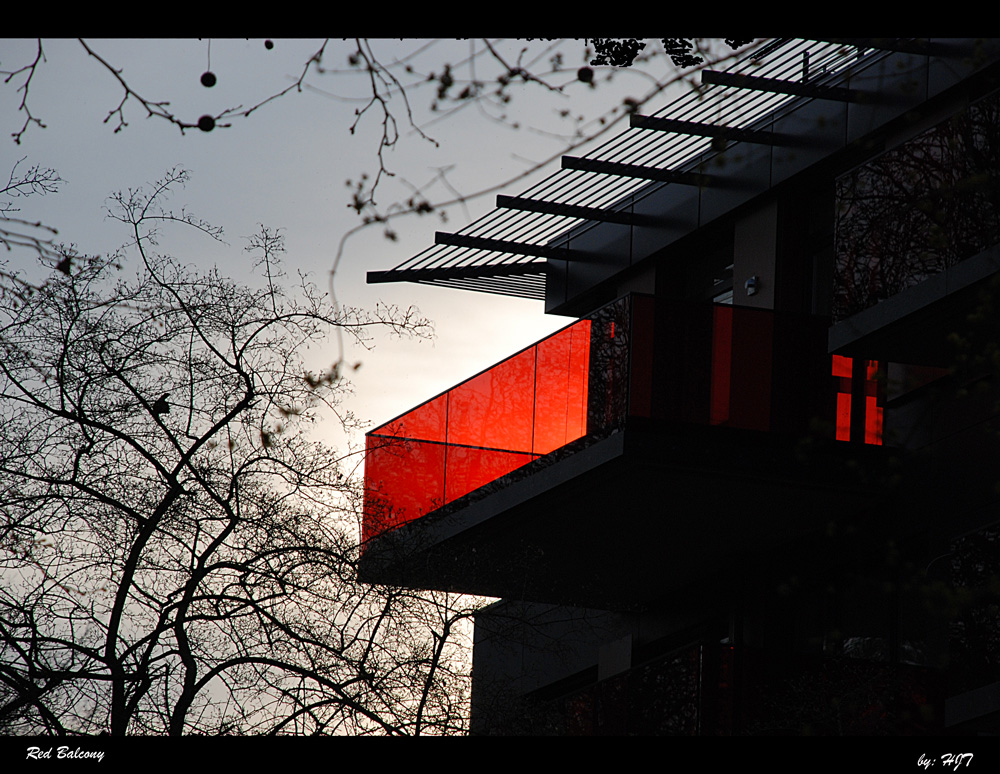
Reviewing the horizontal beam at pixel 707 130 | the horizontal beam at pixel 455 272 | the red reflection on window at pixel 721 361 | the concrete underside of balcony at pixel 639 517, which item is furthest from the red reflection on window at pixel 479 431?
the horizontal beam at pixel 455 272

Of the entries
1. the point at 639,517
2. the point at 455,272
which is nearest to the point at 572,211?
the point at 455,272

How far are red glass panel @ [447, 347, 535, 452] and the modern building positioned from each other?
→ 0.03 m

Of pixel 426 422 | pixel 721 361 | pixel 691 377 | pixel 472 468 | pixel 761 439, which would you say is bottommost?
pixel 761 439

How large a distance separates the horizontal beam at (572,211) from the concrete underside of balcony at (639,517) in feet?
10.0

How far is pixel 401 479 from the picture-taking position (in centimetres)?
1402

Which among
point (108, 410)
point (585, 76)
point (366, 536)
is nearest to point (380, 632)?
point (366, 536)

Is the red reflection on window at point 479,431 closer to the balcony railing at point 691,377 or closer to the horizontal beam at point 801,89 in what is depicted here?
the balcony railing at point 691,377

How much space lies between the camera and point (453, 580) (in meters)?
13.1

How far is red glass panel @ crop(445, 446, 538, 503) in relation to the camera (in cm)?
1411

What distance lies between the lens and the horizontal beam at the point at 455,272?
54.9 ft

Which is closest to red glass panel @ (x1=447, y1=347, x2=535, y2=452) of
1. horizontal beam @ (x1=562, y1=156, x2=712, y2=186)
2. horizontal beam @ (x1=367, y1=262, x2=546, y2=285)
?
horizontal beam @ (x1=562, y1=156, x2=712, y2=186)

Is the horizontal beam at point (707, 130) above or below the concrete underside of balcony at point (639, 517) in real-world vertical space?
above

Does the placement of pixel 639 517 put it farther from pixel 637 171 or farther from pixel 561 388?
pixel 637 171

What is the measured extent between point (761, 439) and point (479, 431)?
141 inches
